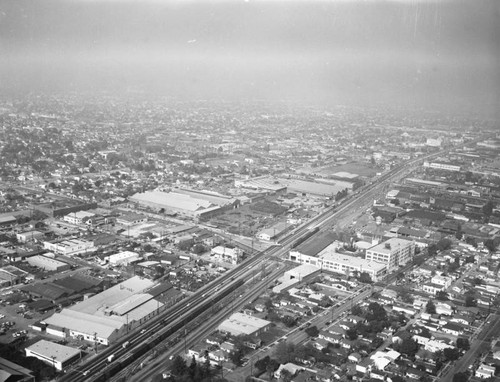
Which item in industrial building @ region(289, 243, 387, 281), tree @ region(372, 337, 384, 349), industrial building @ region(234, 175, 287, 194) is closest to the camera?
tree @ region(372, 337, 384, 349)

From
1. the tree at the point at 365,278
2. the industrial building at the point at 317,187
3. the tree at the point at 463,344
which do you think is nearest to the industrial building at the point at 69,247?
the tree at the point at 365,278

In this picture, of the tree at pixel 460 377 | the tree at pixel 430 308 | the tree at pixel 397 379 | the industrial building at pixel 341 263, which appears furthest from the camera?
the industrial building at pixel 341 263

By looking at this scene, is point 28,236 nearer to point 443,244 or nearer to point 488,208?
point 443,244

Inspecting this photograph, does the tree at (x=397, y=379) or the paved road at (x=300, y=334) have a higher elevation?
the tree at (x=397, y=379)

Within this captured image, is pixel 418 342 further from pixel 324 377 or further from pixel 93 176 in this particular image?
pixel 93 176

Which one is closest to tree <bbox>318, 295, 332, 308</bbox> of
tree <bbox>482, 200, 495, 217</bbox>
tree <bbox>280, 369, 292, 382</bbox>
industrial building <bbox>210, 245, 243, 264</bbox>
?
industrial building <bbox>210, 245, 243, 264</bbox>

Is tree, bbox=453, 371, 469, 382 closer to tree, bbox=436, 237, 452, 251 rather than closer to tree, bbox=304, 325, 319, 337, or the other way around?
tree, bbox=304, 325, 319, 337

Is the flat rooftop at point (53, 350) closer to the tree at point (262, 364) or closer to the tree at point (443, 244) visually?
the tree at point (262, 364)

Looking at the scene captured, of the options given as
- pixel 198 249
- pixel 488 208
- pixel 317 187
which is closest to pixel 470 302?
pixel 198 249
